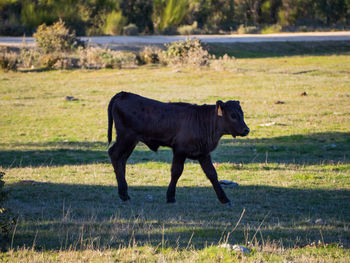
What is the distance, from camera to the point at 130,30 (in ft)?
186

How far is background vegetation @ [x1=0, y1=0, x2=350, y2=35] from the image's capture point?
166 feet

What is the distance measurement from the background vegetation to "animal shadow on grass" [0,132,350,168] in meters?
33.8

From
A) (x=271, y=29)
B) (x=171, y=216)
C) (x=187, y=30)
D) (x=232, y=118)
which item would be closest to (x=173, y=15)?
(x=187, y=30)

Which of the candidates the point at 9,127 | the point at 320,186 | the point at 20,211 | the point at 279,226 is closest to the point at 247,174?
the point at 320,186

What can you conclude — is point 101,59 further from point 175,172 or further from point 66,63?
point 175,172

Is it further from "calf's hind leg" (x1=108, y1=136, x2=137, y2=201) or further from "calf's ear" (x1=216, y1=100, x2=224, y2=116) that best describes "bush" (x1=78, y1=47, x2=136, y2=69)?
"calf's ear" (x1=216, y1=100, x2=224, y2=116)

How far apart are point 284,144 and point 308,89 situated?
11977 millimetres

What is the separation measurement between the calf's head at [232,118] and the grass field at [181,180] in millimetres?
1405

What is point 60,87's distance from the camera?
101 feet

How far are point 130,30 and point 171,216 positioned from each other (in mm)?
49237

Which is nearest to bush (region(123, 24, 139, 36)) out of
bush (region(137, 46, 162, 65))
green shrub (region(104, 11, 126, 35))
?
green shrub (region(104, 11, 126, 35))

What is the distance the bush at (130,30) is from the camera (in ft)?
185

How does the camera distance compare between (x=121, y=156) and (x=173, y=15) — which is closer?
(x=121, y=156)

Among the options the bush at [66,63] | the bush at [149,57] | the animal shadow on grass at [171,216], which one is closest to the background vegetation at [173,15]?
the bush at [66,63]
